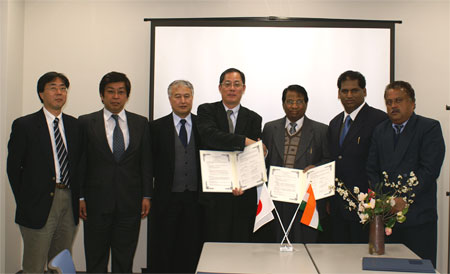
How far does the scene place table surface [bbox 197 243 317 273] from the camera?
2613 mm

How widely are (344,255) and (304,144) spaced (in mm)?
1280

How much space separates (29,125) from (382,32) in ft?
12.3

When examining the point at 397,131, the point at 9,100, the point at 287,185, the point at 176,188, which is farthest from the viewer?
the point at 9,100

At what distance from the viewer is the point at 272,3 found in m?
5.16

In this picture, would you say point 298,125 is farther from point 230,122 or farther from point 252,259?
point 252,259

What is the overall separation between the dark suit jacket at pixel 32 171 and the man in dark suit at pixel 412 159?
2.65m

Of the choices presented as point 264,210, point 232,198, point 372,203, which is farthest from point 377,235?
point 232,198

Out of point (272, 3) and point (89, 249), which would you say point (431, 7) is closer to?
point (272, 3)

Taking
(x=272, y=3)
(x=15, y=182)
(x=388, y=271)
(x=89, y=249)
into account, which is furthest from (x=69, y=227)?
(x=272, y=3)

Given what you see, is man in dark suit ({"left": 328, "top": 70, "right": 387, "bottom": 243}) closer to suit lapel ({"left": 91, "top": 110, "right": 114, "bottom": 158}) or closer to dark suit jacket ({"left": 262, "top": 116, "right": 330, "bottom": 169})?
dark suit jacket ({"left": 262, "top": 116, "right": 330, "bottom": 169})

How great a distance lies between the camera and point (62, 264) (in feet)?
7.77

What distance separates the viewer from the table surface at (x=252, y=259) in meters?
2.61

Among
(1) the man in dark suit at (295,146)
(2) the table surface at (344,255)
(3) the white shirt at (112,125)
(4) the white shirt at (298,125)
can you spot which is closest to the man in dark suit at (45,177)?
(3) the white shirt at (112,125)

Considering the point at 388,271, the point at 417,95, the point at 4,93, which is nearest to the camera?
the point at 388,271
